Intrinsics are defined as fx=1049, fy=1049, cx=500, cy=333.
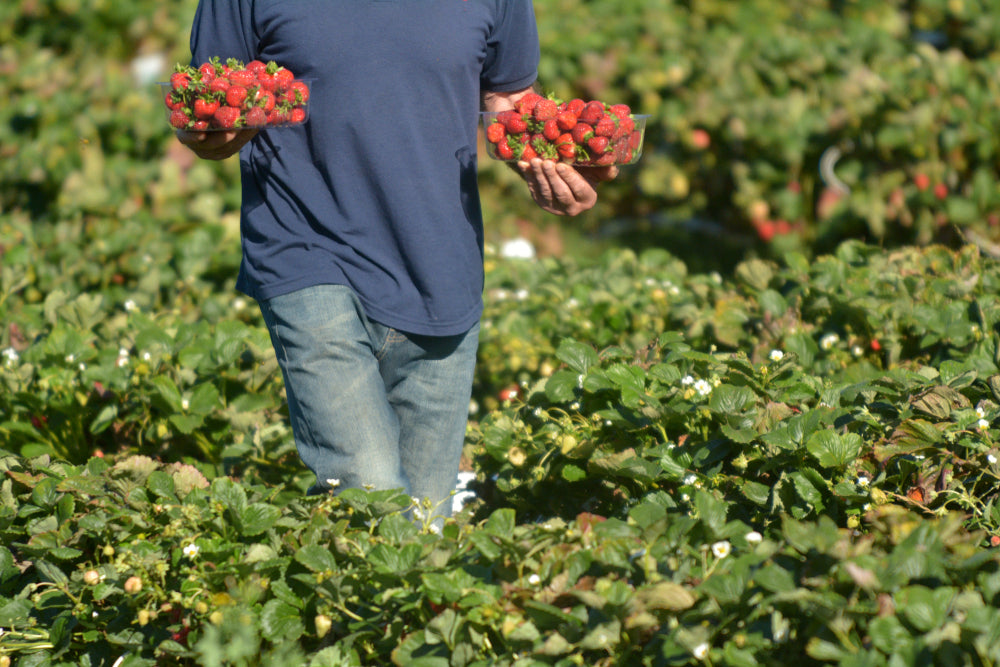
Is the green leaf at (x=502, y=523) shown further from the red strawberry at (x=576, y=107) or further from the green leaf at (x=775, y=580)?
the red strawberry at (x=576, y=107)

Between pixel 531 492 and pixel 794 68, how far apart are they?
3454 millimetres

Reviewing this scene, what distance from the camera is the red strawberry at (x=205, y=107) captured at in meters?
1.97

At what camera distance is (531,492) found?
2.57 metres

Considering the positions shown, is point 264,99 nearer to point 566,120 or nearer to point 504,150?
point 504,150

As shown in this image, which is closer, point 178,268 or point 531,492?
point 531,492

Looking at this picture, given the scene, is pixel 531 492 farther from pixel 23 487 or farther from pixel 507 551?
pixel 23 487

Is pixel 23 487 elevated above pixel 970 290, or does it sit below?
above

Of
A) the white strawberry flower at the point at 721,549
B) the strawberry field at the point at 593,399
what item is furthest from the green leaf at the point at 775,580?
the white strawberry flower at the point at 721,549

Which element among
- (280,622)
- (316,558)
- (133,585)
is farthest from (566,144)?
(133,585)

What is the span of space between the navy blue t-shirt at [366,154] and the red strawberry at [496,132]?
0.07 metres

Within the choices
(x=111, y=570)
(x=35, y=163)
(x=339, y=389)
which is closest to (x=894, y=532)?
(x=339, y=389)

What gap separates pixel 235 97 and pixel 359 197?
307 millimetres

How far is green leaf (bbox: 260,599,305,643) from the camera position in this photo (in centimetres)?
183

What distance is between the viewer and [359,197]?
210cm
